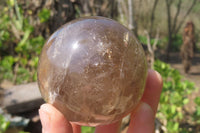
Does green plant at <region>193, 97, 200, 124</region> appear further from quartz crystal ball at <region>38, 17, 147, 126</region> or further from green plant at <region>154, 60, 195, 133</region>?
quartz crystal ball at <region>38, 17, 147, 126</region>

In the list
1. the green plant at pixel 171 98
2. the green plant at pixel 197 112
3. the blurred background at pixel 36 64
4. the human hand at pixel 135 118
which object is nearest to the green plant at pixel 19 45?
the blurred background at pixel 36 64

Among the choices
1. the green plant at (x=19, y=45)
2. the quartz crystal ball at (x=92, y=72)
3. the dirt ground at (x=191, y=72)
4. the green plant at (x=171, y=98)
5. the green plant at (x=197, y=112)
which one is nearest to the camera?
the quartz crystal ball at (x=92, y=72)

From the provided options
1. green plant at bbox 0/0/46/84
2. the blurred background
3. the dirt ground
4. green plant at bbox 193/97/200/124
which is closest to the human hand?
the blurred background

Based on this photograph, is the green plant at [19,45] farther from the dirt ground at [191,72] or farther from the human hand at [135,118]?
the dirt ground at [191,72]

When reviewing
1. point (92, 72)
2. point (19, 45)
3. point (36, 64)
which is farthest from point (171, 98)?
point (19, 45)

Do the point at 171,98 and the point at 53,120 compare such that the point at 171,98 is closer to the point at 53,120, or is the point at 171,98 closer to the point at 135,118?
the point at 135,118

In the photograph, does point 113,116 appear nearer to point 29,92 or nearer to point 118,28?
point 118,28

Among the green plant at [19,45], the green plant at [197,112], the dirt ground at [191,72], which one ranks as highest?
the green plant at [19,45]


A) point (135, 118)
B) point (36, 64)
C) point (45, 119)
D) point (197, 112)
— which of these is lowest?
point (197, 112)
